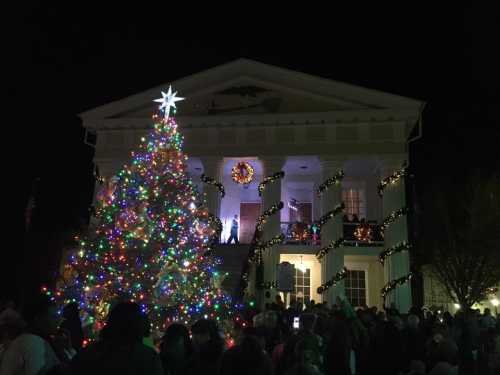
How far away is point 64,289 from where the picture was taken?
11836 mm

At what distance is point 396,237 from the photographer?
61.7 feet

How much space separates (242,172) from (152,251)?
10.9 meters

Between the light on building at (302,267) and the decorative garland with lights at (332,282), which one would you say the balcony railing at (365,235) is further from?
the light on building at (302,267)

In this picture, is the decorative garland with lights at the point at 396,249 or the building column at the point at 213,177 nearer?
the decorative garland with lights at the point at 396,249

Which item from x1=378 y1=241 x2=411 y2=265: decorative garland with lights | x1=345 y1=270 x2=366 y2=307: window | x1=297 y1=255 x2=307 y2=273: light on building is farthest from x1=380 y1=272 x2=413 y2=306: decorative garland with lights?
x1=297 y1=255 x2=307 y2=273: light on building

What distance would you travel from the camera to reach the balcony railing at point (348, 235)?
20.2 meters

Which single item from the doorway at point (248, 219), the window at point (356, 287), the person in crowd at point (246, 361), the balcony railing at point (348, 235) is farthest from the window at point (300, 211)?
the person in crowd at point (246, 361)

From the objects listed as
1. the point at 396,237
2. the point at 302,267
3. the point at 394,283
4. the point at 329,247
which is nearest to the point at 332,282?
the point at 329,247

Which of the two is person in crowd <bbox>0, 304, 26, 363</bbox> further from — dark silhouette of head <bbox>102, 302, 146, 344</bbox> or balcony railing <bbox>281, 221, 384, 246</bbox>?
balcony railing <bbox>281, 221, 384, 246</bbox>

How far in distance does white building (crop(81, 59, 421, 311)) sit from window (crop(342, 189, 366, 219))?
3.55 ft

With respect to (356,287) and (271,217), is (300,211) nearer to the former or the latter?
(271,217)

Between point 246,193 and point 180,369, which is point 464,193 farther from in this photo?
point 180,369

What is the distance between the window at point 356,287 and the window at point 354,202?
3096 mm

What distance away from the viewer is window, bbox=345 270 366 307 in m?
20.8
